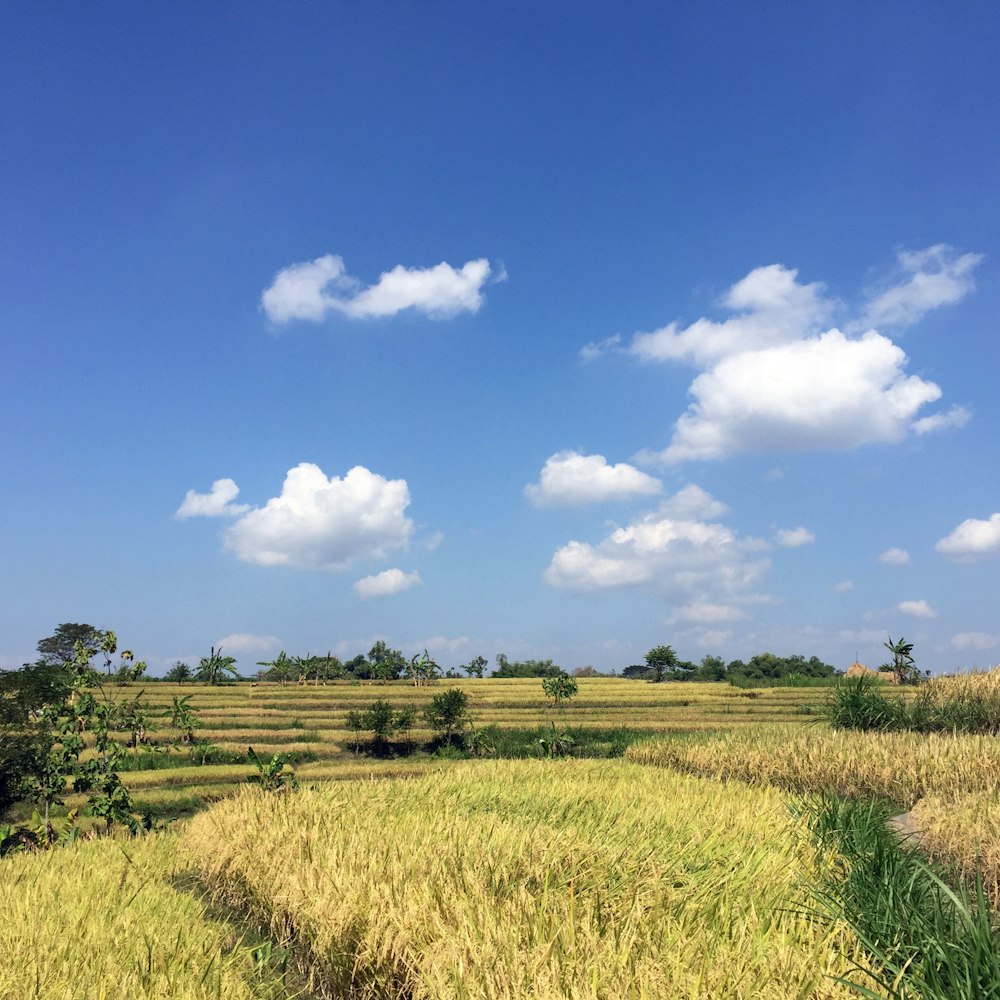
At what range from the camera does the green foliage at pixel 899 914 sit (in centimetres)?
444

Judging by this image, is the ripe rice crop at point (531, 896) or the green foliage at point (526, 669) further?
the green foliage at point (526, 669)

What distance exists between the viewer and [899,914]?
250 inches

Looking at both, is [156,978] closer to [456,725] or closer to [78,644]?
[78,644]

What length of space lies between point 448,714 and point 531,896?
43.9m

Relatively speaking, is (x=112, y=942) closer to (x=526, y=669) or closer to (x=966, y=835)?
(x=966, y=835)

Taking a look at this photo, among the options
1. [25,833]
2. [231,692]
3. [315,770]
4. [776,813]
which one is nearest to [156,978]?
[776,813]

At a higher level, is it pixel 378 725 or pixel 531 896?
pixel 531 896

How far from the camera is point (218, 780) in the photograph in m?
33.9

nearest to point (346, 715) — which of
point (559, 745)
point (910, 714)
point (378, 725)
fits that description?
point (378, 725)

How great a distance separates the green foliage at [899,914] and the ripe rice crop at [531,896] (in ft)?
1.06

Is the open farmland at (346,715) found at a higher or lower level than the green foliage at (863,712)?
lower

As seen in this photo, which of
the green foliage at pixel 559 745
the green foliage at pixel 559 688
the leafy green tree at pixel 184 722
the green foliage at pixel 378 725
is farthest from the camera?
the green foliage at pixel 559 688

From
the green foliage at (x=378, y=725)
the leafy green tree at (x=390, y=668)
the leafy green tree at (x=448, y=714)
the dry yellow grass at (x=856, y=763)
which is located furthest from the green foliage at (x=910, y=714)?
the leafy green tree at (x=390, y=668)

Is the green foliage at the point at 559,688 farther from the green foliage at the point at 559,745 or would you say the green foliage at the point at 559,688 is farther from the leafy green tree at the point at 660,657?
the leafy green tree at the point at 660,657
